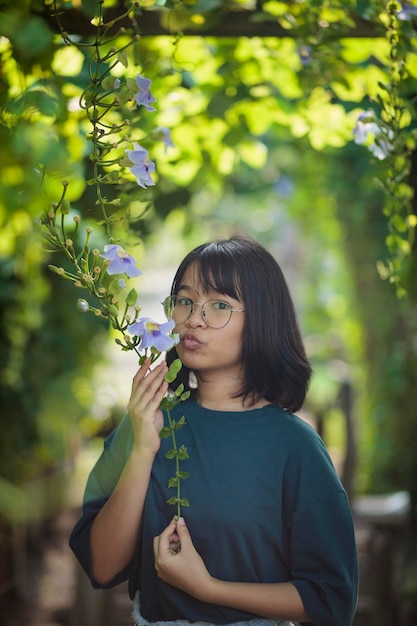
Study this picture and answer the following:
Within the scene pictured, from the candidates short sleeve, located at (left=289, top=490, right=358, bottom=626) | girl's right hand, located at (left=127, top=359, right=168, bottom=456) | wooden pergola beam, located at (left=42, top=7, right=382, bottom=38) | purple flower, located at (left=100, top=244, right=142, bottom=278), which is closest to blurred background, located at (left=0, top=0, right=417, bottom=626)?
wooden pergola beam, located at (left=42, top=7, right=382, bottom=38)

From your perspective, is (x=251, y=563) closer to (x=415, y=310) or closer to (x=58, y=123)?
(x=58, y=123)

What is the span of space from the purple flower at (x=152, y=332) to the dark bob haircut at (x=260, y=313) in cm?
16

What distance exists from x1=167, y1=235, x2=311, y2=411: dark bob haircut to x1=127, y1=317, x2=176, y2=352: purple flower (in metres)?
0.16

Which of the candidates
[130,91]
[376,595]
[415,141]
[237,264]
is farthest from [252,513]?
[376,595]

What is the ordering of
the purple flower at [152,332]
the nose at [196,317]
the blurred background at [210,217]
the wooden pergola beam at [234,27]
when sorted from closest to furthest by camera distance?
the purple flower at [152,332] → the nose at [196,317] → the blurred background at [210,217] → the wooden pergola beam at [234,27]

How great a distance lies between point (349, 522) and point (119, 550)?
368 millimetres

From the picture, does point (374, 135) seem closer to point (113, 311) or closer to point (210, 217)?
point (113, 311)

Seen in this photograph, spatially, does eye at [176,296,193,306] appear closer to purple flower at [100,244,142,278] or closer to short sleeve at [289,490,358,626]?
purple flower at [100,244,142,278]

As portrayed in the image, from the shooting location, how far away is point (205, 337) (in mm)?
1332

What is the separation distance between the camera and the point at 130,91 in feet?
4.25

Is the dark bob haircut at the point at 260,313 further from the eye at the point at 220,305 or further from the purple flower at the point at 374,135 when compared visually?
the purple flower at the point at 374,135

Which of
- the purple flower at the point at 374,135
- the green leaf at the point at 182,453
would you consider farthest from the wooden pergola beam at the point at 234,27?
the green leaf at the point at 182,453

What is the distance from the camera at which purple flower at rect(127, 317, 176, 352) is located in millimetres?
1192

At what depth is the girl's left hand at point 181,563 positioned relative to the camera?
1.25 metres
